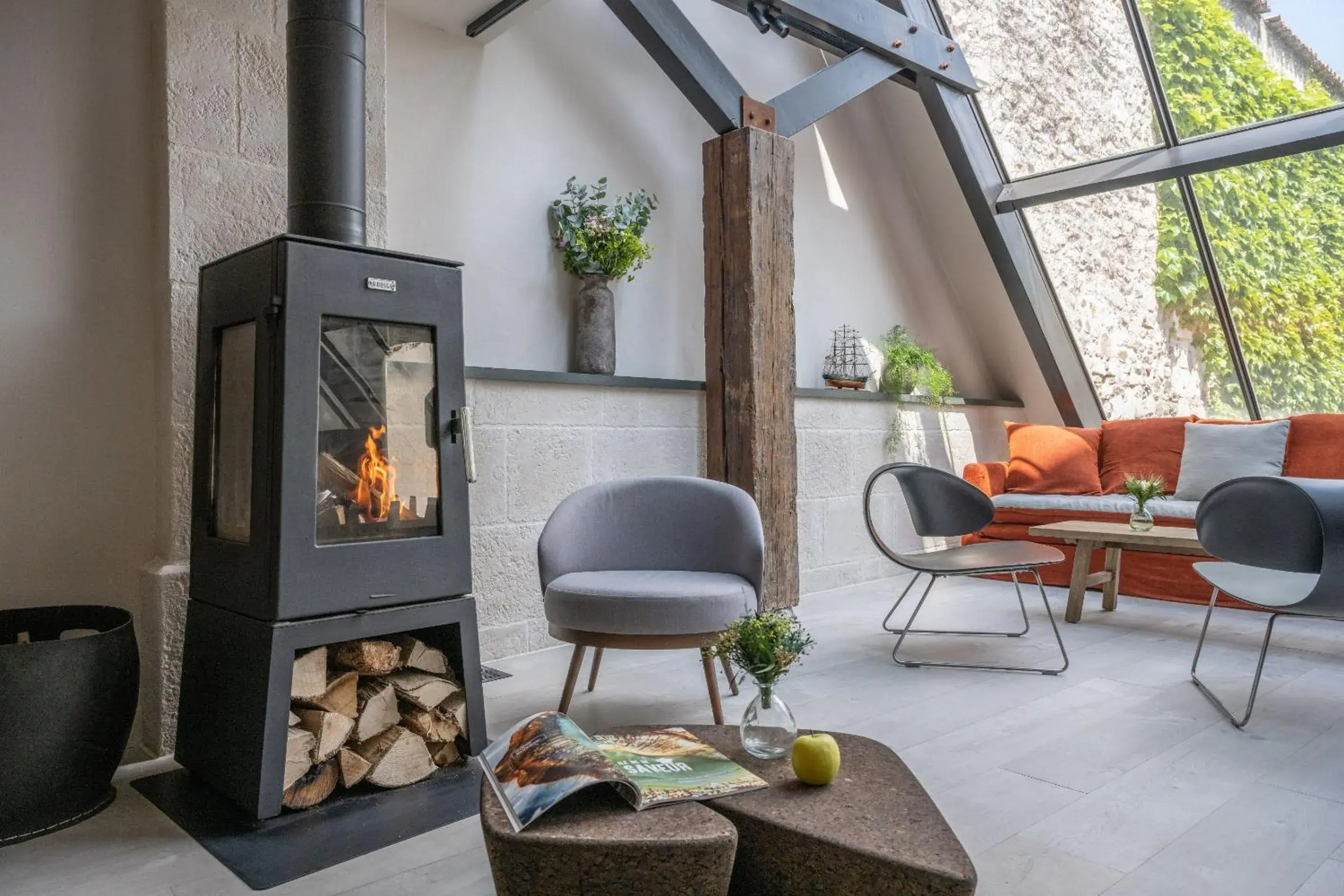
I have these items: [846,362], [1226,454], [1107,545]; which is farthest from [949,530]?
[1226,454]

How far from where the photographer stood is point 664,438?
3807mm

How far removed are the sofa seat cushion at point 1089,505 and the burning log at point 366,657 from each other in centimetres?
321

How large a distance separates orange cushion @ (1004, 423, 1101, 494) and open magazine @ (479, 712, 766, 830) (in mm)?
4131

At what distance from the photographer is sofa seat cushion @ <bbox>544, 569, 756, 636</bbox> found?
7.52 feet

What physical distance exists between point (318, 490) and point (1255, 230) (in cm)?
486

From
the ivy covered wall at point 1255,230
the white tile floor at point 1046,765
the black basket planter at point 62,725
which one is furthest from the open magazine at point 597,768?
the ivy covered wall at point 1255,230

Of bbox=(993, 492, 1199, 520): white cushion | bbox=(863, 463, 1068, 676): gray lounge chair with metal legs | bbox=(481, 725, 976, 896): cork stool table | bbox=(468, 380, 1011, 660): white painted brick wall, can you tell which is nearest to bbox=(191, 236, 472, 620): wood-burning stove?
bbox=(481, 725, 976, 896): cork stool table

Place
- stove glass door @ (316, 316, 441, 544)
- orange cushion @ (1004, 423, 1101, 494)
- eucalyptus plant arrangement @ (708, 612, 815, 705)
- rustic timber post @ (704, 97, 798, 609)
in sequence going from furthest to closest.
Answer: orange cushion @ (1004, 423, 1101, 494) → rustic timber post @ (704, 97, 798, 609) → stove glass door @ (316, 316, 441, 544) → eucalyptus plant arrangement @ (708, 612, 815, 705)

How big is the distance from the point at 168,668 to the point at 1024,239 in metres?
4.89

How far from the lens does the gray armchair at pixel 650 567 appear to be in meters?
2.31

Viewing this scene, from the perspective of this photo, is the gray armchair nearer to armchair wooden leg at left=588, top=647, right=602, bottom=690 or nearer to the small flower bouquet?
armchair wooden leg at left=588, top=647, right=602, bottom=690

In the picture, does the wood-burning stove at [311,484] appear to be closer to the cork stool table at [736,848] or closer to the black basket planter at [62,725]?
the black basket planter at [62,725]

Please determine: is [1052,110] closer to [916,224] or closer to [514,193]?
[916,224]

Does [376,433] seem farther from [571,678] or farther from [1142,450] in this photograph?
[1142,450]
